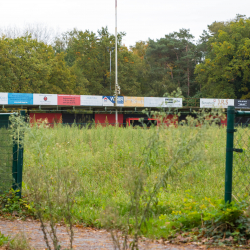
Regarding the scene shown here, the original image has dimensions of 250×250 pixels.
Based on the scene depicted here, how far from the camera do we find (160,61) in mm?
64750

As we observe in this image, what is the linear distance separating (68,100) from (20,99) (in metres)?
4.98

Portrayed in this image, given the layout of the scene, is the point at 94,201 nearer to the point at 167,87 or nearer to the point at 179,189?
the point at 179,189

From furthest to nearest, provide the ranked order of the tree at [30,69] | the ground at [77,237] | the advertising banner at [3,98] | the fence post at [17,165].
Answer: the tree at [30,69]
the advertising banner at [3,98]
the fence post at [17,165]
the ground at [77,237]

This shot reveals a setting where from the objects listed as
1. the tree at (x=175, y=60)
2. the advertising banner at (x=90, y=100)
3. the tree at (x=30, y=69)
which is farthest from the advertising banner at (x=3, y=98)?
the tree at (x=175, y=60)

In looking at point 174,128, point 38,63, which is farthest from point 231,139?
point 38,63

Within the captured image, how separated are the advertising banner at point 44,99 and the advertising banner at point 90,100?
3.14 m

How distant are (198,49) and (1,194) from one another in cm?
6436

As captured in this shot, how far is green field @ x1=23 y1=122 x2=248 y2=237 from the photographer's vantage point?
3035 millimetres

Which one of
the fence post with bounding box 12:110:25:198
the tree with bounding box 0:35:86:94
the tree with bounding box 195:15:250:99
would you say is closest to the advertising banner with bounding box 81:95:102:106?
the tree with bounding box 0:35:86:94

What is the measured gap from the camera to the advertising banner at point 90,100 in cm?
3412

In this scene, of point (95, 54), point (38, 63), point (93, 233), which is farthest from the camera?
point (95, 54)

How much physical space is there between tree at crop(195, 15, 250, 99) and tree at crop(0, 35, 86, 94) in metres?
24.5

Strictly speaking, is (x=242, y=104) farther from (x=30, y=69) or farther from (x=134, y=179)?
(x=134, y=179)

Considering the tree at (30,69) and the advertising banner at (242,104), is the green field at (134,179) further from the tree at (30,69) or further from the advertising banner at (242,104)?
the tree at (30,69)
